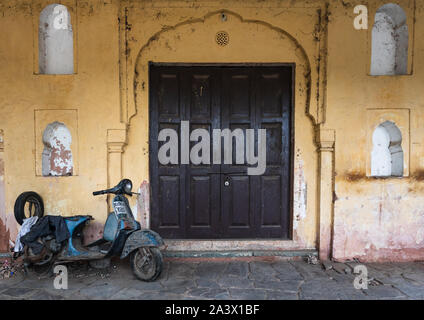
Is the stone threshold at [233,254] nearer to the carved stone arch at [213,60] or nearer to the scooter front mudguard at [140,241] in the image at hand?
the scooter front mudguard at [140,241]

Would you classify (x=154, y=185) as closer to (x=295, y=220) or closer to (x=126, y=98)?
(x=126, y=98)

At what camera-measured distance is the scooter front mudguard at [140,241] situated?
143 inches

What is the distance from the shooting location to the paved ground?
3.47 metres

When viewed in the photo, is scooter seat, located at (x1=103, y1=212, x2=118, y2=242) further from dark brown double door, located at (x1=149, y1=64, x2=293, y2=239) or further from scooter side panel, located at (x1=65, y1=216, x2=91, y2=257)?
dark brown double door, located at (x1=149, y1=64, x2=293, y2=239)

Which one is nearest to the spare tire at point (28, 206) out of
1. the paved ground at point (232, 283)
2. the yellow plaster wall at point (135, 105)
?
the yellow plaster wall at point (135, 105)

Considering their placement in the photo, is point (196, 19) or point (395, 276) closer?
point (395, 276)

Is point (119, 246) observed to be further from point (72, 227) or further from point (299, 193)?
point (299, 193)

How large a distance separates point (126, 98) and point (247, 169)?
2035 mm

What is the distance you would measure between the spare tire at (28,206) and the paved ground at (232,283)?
782 mm

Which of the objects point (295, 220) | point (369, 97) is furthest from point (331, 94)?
point (295, 220)

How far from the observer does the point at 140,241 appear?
12.0ft

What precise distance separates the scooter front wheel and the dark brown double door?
0.87 metres

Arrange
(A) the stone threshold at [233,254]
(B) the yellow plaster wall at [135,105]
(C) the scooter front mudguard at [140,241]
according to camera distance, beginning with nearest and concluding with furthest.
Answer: (C) the scooter front mudguard at [140,241], (B) the yellow plaster wall at [135,105], (A) the stone threshold at [233,254]

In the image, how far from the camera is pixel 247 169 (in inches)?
181
